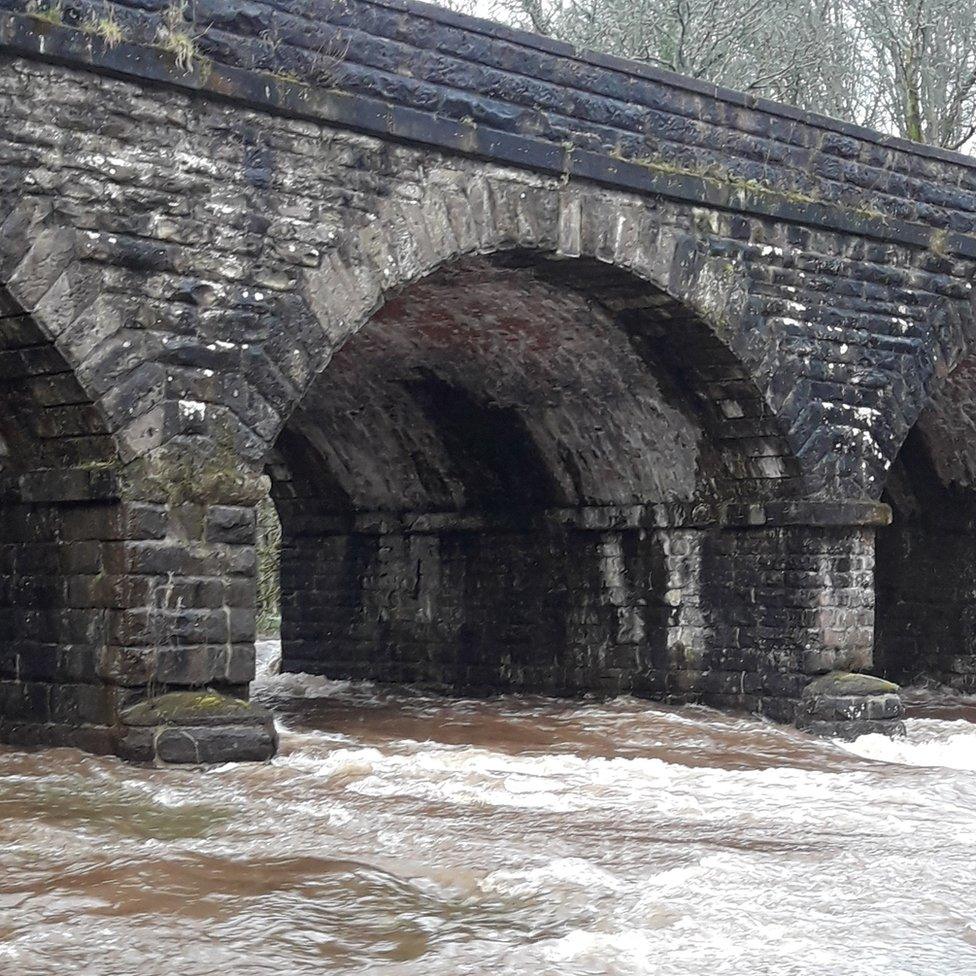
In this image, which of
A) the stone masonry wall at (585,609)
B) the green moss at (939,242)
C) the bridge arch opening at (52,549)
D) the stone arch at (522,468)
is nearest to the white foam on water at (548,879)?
the bridge arch opening at (52,549)

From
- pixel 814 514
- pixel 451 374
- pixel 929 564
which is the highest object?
pixel 451 374

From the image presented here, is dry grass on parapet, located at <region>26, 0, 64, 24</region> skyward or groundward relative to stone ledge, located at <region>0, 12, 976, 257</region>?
skyward

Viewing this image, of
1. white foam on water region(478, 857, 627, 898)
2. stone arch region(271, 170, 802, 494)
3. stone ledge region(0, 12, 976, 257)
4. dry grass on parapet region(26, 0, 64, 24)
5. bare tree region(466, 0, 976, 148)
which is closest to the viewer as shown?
white foam on water region(478, 857, 627, 898)

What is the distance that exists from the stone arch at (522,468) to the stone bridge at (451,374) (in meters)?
0.03

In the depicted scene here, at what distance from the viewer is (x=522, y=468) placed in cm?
1411

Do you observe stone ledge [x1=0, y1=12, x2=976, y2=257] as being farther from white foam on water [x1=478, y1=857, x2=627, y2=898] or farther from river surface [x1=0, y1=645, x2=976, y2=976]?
white foam on water [x1=478, y1=857, x2=627, y2=898]

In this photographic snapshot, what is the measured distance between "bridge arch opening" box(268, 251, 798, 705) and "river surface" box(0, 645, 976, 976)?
261cm

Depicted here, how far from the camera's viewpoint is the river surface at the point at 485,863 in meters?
5.62

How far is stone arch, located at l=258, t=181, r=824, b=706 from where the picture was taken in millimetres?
11070

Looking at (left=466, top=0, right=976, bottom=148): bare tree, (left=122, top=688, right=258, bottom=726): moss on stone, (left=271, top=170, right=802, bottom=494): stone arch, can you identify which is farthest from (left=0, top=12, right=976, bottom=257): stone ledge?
(left=466, top=0, right=976, bottom=148): bare tree

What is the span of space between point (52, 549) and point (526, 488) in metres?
5.56

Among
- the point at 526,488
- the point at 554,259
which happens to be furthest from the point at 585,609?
the point at 554,259

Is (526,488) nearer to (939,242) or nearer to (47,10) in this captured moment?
(939,242)

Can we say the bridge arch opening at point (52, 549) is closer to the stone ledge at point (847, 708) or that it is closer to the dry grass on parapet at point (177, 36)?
the dry grass on parapet at point (177, 36)
